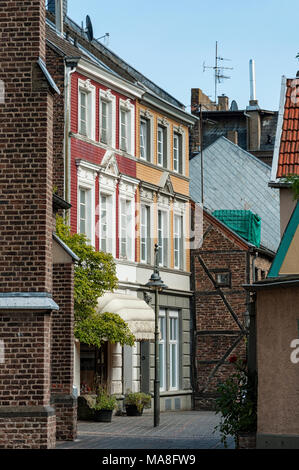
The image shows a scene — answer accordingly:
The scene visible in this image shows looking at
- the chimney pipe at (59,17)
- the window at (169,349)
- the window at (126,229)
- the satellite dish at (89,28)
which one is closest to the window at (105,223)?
the window at (126,229)

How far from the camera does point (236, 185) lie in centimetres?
4800

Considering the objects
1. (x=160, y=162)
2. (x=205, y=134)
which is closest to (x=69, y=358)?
(x=160, y=162)

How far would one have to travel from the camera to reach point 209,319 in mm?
41344

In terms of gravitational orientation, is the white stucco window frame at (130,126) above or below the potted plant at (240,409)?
above

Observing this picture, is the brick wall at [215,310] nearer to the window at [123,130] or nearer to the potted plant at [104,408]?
the window at [123,130]

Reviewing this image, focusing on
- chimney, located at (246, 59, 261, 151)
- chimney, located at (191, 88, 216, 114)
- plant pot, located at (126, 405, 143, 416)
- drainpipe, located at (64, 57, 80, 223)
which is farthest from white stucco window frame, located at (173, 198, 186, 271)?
chimney, located at (246, 59, 261, 151)

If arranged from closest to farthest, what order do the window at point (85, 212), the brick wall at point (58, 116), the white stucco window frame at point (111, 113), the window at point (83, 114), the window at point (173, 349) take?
the brick wall at point (58, 116) < the window at point (85, 212) < the window at point (83, 114) < the white stucco window frame at point (111, 113) < the window at point (173, 349)

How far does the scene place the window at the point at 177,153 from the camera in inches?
1615

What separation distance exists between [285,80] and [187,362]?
56.6 feet

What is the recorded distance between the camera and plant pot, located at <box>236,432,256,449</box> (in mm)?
18500

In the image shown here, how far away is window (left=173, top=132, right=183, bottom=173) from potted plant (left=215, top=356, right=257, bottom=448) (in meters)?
22.0

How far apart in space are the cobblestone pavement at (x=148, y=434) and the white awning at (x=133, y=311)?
8.50 ft

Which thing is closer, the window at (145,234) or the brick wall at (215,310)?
the window at (145,234)

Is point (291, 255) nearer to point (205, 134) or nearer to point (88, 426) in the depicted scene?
point (88, 426)
